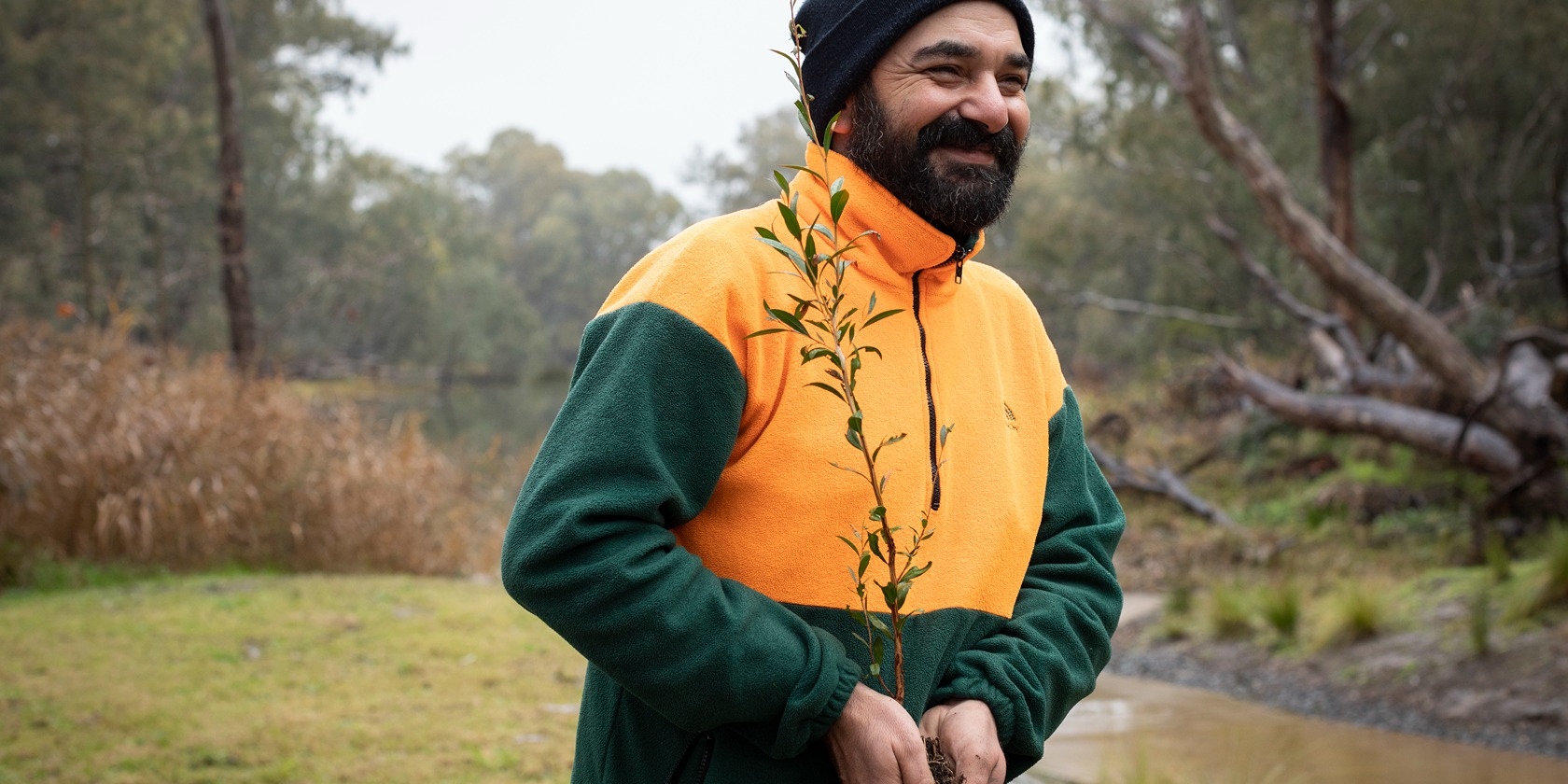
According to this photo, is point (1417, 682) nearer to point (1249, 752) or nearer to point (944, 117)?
point (1249, 752)

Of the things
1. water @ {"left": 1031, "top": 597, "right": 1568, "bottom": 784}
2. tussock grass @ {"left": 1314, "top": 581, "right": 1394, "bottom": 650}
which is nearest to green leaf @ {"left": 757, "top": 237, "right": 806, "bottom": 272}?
water @ {"left": 1031, "top": 597, "right": 1568, "bottom": 784}

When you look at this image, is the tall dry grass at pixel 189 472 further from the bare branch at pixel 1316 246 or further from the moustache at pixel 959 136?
the moustache at pixel 959 136

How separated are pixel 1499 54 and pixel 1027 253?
884 cm

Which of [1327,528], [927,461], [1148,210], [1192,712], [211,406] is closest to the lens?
[927,461]

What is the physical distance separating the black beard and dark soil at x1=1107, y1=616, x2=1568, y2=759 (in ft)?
13.7

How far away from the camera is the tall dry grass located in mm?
7055

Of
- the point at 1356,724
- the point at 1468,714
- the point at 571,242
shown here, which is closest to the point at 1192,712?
the point at 1356,724

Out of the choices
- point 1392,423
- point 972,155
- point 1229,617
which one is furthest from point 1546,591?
point 972,155

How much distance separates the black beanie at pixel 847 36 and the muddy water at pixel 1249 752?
100 inches

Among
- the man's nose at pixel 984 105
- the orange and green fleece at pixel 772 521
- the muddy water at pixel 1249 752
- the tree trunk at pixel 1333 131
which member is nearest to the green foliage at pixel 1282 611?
the muddy water at pixel 1249 752

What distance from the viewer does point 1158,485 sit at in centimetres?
1038

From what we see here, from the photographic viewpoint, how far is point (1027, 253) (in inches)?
854

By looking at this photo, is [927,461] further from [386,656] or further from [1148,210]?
[1148,210]

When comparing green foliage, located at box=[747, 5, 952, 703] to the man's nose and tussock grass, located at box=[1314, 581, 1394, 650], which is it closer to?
the man's nose
